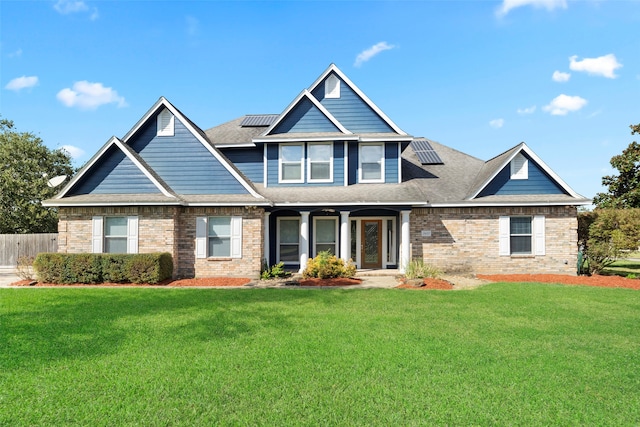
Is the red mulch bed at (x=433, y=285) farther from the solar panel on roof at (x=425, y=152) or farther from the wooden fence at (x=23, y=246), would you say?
the wooden fence at (x=23, y=246)

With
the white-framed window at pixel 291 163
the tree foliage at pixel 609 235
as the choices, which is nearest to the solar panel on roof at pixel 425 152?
the white-framed window at pixel 291 163

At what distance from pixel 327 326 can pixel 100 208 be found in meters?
11.1

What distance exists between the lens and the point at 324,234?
1612 centimetres

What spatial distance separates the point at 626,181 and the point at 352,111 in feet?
66.0

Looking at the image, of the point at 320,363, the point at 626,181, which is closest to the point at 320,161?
the point at 320,363

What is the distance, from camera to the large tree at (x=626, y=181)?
2184 centimetres

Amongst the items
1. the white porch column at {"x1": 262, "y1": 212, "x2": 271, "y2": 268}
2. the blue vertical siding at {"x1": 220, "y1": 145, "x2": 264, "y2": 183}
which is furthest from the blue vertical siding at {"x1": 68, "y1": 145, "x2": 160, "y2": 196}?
the white porch column at {"x1": 262, "y1": 212, "x2": 271, "y2": 268}

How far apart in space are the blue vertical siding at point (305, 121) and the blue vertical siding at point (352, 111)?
1202 mm

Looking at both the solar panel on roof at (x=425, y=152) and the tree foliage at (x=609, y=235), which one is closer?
the tree foliage at (x=609, y=235)

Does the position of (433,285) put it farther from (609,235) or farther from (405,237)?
(609,235)

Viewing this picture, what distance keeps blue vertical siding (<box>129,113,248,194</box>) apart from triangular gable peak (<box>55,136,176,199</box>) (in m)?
1.01

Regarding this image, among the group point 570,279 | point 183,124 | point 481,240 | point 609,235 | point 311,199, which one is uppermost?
point 183,124

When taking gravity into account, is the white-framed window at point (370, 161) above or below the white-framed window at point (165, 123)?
below

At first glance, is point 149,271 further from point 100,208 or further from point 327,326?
point 327,326
